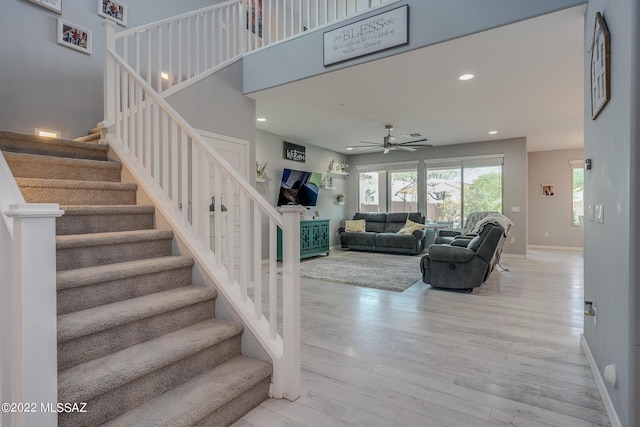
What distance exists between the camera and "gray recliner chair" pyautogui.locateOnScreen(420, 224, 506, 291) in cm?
408

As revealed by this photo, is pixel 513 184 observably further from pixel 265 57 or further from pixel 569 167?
pixel 265 57

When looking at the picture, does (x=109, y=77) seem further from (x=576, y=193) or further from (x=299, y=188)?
(x=576, y=193)

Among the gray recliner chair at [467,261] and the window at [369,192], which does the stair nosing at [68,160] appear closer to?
the gray recliner chair at [467,261]

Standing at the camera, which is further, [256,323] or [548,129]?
[548,129]

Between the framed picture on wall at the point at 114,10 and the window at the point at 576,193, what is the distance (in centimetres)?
990

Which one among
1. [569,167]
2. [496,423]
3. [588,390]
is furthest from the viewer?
[569,167]

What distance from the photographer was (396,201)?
8797mm

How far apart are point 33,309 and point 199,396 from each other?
0.84 m

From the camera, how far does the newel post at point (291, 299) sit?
1.81 meters

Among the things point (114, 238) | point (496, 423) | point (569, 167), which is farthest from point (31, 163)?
point (569, 167)

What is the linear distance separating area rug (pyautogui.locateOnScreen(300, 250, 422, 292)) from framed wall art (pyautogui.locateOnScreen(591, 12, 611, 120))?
114 inches

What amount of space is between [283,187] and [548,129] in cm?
536

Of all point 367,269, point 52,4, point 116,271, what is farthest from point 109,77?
point 367,269

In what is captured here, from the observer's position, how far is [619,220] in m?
1.55
